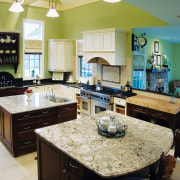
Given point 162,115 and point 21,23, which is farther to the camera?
point 21,23

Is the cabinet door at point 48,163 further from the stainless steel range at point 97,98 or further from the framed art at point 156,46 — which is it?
the framed art at point 156,46

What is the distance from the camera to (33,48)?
7824 mm

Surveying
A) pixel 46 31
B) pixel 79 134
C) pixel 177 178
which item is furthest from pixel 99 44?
pixel 177 178

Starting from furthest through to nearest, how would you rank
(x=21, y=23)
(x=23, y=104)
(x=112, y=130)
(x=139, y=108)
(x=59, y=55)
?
1. (x=59, y=55)
2. (x=21, y=23)
3. (x=139, y=108)
4. (x=23, y=104)
5. (x=112, y=130)

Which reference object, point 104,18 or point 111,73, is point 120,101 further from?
point 104,18

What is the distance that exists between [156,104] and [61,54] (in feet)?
13.9

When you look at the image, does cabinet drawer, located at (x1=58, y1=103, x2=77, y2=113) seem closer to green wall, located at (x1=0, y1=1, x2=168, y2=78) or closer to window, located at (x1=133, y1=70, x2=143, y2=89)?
green wall, located at (x1=0, y1=1, x2=168, y2=78)

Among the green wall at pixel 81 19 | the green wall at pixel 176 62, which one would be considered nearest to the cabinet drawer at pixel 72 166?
the green wall at pixel 81 19

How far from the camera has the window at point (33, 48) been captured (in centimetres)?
771

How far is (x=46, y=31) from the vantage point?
8.08 meters

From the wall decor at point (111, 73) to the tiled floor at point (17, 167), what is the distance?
3.26 metres

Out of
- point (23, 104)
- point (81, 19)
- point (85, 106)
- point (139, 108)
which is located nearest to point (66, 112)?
point (23, 104)

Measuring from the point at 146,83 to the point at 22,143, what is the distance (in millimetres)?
4639

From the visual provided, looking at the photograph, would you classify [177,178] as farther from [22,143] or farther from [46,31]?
[46,31]
